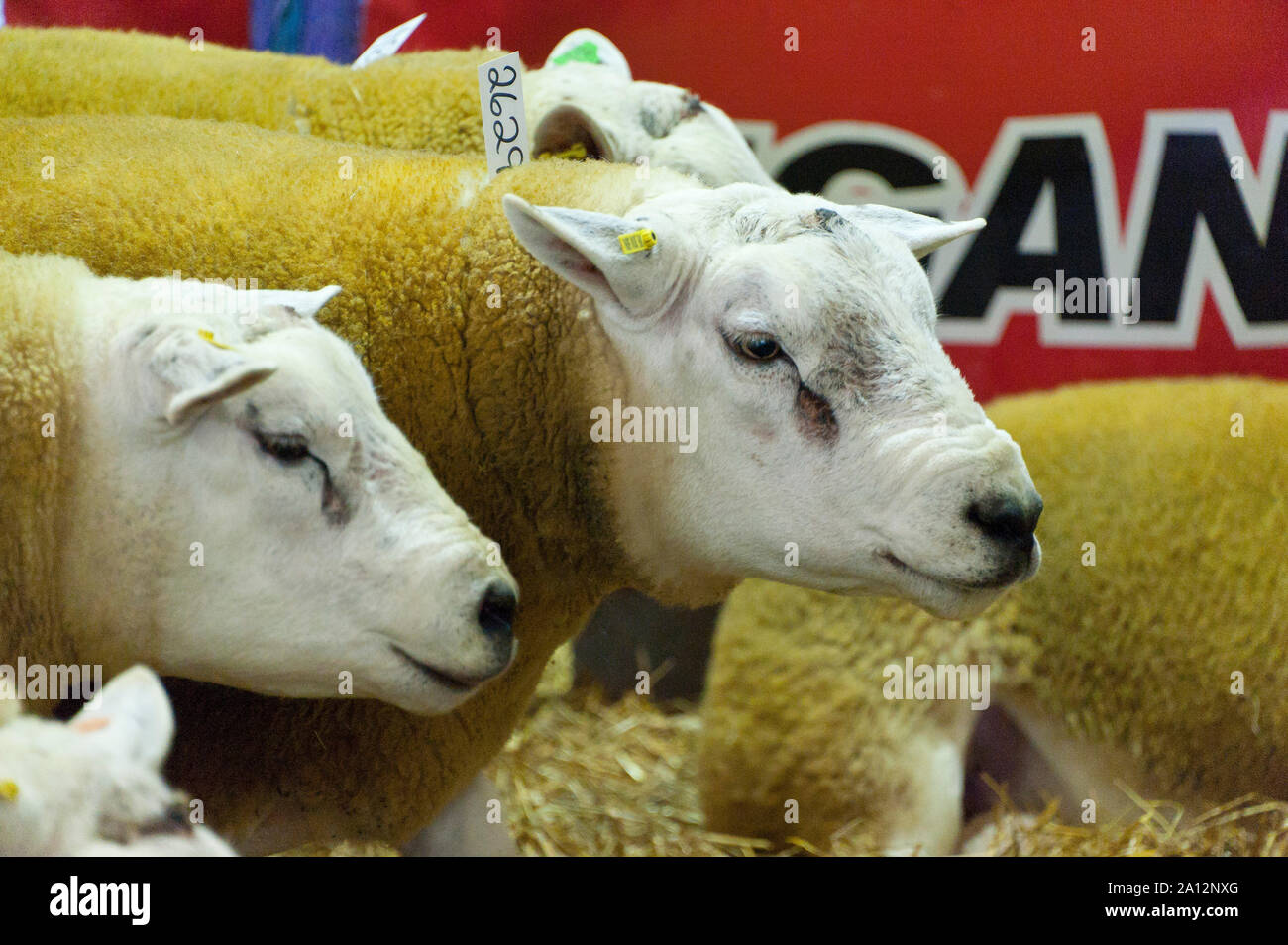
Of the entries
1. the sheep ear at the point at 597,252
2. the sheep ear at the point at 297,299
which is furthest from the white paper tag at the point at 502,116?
the sheep ear at the point at 297,299

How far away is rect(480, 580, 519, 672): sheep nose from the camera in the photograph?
4.97 ft

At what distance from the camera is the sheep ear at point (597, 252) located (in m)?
1.73

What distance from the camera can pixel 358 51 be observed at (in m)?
2.88

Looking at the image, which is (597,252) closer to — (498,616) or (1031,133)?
(498,616)

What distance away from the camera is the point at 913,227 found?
6.42 ft

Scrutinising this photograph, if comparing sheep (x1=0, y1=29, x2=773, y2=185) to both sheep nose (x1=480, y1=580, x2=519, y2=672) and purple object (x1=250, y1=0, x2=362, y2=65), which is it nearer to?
purple object (x1=250, y1=0, x2=362, y2=65)

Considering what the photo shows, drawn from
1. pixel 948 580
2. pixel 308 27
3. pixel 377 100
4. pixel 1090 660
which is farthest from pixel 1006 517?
pixel 308 27

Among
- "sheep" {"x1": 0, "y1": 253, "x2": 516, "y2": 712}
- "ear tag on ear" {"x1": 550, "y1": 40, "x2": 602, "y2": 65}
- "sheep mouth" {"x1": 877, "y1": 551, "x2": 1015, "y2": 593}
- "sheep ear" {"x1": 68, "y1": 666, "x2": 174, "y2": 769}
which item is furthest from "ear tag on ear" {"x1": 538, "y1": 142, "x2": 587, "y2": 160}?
"sheep ear" {"x1": 68, "y1": 666, "x2": 174, "y2": 769}

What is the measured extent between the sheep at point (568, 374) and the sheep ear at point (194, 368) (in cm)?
40

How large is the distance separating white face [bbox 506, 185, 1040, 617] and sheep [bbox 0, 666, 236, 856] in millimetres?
816

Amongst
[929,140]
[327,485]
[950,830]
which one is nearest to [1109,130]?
[929,140]

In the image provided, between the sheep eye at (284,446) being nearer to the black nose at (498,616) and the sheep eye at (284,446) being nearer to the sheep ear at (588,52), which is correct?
the black nose at (498,616)

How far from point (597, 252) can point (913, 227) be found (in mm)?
519
